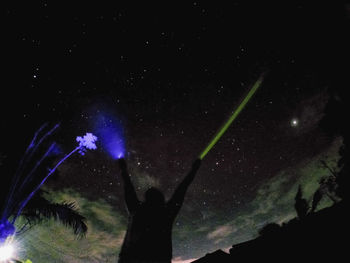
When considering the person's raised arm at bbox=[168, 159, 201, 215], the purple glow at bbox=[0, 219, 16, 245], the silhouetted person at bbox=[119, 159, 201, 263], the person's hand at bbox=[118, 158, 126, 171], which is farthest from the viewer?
the purple glow at bbox=[0, 219, 16, 245]

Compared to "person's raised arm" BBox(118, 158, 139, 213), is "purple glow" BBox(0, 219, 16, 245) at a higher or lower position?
higher

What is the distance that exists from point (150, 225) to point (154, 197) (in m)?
0.38

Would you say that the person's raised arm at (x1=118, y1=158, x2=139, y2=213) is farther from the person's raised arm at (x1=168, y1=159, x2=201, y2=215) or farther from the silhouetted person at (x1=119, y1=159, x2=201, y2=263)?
the person's raised arm at (x1=168, y1=159, x2=201, y2=215)

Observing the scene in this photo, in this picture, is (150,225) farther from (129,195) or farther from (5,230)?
(5,230)

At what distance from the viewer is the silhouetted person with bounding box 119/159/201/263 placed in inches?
105

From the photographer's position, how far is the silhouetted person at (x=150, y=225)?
266 centimetres

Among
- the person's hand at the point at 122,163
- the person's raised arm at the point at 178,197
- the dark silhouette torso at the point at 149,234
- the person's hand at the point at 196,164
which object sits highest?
the person's hand at the point at 122,163

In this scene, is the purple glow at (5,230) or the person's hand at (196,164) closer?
the person's hand at (196,164)

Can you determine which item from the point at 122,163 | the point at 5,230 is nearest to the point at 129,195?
the point at 122,163

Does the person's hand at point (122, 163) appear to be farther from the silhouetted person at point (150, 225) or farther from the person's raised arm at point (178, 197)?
the person's raised arm at point (178, 197)

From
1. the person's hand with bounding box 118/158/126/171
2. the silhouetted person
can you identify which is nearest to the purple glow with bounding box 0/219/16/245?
the person's hand with bounding box 118/158/126/171

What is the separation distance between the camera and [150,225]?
9.26 feet

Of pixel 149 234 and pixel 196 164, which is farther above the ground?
pixel 196 164

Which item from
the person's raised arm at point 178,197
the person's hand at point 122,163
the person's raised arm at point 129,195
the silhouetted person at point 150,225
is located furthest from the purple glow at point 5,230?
the person's raised arm at point 178,197
